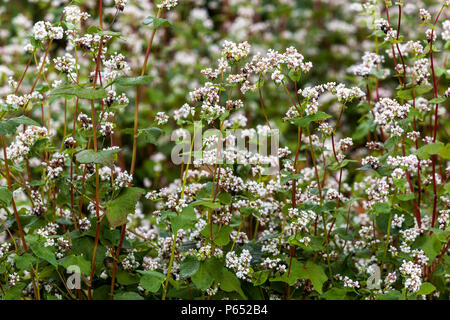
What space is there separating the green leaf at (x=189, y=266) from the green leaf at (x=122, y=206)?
282mm

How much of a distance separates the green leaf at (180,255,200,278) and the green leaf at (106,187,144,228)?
0.93 feet

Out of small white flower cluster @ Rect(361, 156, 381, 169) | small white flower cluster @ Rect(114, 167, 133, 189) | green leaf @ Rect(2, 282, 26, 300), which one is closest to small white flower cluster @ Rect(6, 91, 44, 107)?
small white flower cluster @ Rect(114, 167, 133, 189)

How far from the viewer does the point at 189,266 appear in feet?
6.27

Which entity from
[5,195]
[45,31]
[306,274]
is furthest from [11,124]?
[306,274]

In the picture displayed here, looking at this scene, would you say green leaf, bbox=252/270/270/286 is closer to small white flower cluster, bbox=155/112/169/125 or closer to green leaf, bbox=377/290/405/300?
green leaf, bbox=377/290/405/300

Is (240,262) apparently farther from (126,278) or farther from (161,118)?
(161,118)

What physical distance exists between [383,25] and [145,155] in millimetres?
2973

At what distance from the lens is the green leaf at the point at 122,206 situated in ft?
5.89

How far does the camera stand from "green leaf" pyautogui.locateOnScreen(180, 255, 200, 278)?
1860mm

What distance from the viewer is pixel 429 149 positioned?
1.91 meters

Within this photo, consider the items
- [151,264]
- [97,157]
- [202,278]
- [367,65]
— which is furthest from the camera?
[367,65]

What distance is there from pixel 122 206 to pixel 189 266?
1.08 ft

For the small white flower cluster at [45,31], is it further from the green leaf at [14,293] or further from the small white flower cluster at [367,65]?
the small white flower cluster at [367,65]
